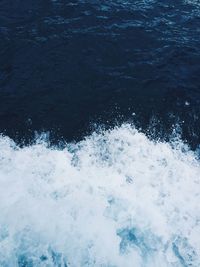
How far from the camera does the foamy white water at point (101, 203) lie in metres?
10.1

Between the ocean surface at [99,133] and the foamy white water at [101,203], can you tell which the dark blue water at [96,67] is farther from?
the foamy white water at [101,203]

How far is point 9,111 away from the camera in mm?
13844

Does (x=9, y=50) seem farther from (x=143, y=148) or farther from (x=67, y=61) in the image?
(x=143, y=148)

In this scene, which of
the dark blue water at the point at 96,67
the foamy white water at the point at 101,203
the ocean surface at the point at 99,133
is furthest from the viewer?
the dark blue water at the point at 96,67

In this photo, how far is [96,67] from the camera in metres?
15.8

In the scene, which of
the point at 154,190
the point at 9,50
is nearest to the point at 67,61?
the point at 9,50

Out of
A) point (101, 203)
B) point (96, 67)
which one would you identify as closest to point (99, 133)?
point (101, 203)

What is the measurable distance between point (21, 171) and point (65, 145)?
208 centimetres

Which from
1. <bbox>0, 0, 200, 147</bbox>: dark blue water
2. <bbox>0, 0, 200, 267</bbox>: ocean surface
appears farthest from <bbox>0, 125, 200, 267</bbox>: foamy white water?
<bbox>0, 0, 200, 147</bbox>: dark blue water

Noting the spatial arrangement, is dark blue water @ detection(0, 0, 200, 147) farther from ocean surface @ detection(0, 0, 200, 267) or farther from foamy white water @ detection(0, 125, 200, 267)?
foamy white water @ detection(0, 125, 200, 267)

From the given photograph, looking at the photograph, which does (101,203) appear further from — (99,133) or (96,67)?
(96,67)

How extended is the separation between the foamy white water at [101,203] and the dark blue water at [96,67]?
3.45ft

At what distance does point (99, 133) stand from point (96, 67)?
12.7 ft

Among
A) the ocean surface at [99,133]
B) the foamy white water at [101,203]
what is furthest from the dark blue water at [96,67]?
the foamy white water at [101,203]
